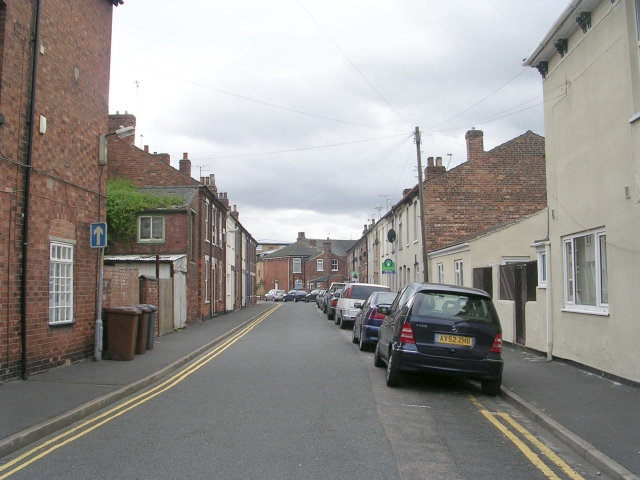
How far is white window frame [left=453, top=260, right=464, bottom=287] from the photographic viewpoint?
20663mm

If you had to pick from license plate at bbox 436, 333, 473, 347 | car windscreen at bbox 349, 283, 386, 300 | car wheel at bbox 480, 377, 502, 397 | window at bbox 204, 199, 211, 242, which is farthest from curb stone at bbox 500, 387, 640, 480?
window at bbox 204, 199, 211, 242

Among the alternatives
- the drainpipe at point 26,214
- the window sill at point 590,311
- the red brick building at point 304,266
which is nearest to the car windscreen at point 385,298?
the window sill at point 590,311

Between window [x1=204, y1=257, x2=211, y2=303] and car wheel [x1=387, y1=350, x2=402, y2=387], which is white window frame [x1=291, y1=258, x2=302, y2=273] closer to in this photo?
window [x1=204, y1=257, x2=211, y2=303]

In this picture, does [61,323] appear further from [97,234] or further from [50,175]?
[50,175]

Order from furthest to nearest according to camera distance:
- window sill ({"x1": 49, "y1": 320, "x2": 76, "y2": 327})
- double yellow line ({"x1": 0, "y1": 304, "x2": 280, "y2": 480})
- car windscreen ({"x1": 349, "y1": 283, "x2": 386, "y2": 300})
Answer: car windscreen ({"x1": 349, "y1": 283, "x2": 386, "y2": 300}) → window sill ({"x1": 49, "y1": 320, "x2": 76, "y2": 327}) → double yellow line ({"x1": 0, "y1": 304, "x2": 280, "y2": 480})

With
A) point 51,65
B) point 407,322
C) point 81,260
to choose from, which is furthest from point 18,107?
point 407,322

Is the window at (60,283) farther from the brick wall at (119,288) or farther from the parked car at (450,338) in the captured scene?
the parked car at (450,338)

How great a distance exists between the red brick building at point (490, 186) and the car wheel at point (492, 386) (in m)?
18.4

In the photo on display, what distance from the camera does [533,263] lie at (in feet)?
46.4

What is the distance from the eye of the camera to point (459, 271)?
69.1 ft

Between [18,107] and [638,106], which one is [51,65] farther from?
[638,106]

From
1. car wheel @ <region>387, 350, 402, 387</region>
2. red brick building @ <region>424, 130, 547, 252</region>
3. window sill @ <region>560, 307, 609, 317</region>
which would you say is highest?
red brick building @ <region>424, 130, 547, 252</region>

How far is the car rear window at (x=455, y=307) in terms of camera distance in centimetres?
948

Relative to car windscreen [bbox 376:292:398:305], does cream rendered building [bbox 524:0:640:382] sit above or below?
above
